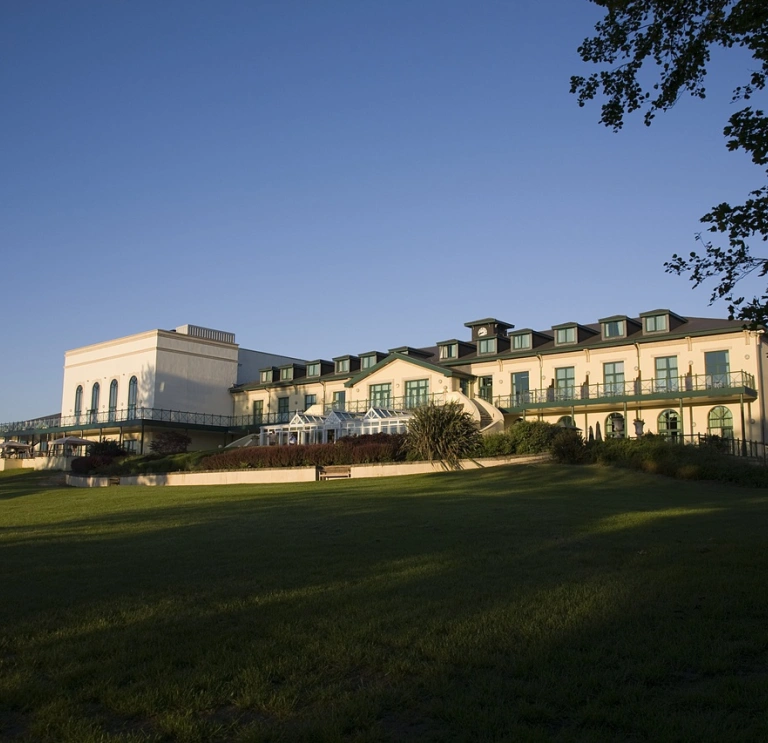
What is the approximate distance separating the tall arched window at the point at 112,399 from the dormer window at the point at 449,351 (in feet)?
83.6

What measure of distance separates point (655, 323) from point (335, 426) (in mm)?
17742

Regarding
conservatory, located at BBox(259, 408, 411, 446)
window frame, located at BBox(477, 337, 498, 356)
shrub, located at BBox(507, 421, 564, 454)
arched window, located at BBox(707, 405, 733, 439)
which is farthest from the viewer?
window frame, located at BBox(477, 337, 498, 356)

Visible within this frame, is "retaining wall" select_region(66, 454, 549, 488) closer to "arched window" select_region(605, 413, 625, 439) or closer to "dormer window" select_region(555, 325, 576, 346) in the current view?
"arched window" select_region(605, 413, 625, 439)

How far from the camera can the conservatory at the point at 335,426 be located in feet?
134

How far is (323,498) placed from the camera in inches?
755

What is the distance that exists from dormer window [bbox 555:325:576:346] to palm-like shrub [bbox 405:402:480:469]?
13235mm

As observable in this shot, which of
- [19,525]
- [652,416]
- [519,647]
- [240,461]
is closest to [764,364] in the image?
[652,416]

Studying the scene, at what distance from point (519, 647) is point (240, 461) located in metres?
30.2

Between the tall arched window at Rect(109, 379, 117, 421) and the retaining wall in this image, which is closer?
the retaining wall

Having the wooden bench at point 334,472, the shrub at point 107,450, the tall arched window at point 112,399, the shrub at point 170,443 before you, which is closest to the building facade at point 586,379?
the wooden bench at point 334,472

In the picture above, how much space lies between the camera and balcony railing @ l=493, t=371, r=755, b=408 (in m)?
36.3

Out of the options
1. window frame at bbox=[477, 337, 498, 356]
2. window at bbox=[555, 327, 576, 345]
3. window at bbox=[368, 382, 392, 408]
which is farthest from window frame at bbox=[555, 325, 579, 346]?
window at bbox=[368, 382, 392, 408]

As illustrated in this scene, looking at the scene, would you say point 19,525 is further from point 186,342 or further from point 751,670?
point 186,342

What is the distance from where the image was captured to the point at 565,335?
141 ft
